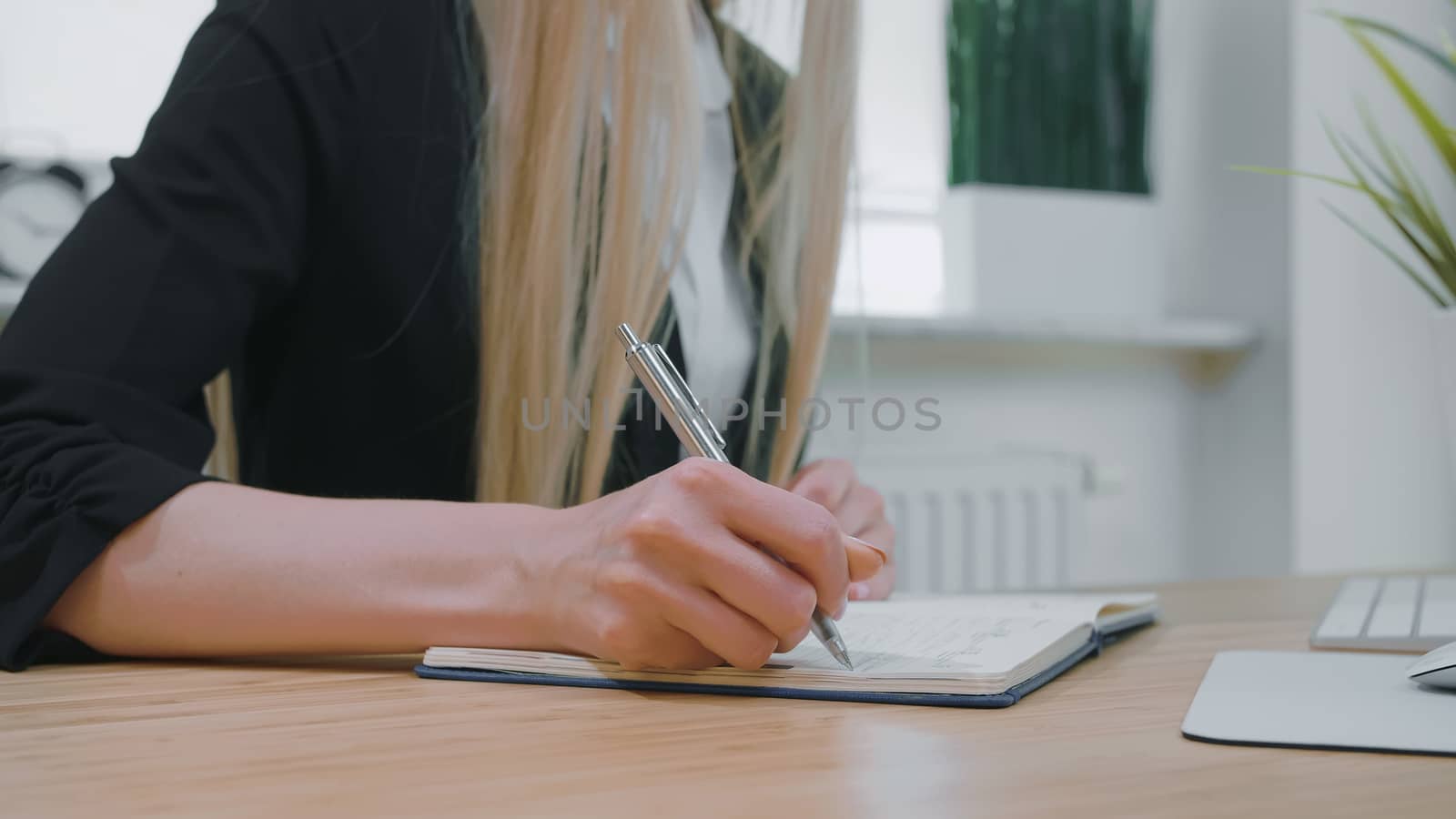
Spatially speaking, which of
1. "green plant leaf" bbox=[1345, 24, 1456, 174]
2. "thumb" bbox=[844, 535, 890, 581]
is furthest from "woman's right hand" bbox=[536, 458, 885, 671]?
"green plant leaf" bbox=[1345, 24, 1456, 174]

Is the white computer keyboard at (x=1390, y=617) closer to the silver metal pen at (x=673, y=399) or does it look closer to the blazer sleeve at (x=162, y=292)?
the silver metal pen at (x=673, y=399)

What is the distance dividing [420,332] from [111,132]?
81 cm

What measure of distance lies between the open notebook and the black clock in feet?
3.51

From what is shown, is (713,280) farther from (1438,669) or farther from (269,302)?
(1438,669)

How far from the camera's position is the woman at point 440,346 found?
1.78ft

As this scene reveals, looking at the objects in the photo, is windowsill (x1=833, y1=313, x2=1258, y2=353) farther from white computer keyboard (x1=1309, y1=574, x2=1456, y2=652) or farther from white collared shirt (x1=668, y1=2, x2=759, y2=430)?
white computer keyboard (x1=1309, y1=574, x2=1456, y2=652)

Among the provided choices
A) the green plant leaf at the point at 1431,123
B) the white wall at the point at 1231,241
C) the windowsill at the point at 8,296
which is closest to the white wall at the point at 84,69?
the windowsill at the point at 8,296

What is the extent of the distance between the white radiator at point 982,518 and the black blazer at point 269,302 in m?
0.80

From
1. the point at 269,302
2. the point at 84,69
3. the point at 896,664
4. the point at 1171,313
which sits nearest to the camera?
the point at 896,664

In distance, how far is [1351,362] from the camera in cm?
196

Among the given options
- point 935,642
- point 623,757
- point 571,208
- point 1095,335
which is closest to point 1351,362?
point 1095,335

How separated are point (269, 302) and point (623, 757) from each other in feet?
1.79

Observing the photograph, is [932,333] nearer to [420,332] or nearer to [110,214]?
[420,332]

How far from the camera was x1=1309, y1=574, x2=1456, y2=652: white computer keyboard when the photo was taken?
637 mm
